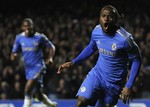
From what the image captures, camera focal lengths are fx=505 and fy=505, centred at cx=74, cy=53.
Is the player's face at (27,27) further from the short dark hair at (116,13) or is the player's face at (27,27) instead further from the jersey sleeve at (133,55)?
the jersey sleeve at (133,55)

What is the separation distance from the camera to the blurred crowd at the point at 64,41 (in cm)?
1319

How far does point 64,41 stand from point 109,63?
8177 millimetres

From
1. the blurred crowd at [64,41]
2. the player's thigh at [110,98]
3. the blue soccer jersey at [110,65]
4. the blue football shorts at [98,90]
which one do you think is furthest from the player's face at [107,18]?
the blurred crowd at [64,41]

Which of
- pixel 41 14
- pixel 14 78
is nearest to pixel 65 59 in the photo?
pixel 14 78

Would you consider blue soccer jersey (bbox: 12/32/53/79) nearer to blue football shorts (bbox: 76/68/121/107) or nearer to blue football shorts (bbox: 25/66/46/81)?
blue football shorts (bbox: 25/66/46/81)

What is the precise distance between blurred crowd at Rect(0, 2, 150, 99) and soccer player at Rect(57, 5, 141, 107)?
555cm

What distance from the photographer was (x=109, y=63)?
6875 mm

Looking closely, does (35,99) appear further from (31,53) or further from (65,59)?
(65,59)

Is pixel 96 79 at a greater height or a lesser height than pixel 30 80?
greater

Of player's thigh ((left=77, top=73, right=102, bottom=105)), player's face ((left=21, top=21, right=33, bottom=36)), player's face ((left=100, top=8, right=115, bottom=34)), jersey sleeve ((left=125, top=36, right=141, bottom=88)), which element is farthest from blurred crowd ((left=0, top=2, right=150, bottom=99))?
player's face ((left=100, top=8, right=115, bottom=34))

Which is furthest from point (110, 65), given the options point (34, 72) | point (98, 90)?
point (34, 72)

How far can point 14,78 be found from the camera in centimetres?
1408

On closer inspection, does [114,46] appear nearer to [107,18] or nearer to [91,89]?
[107,18]

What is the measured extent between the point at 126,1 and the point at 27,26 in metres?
7.64
